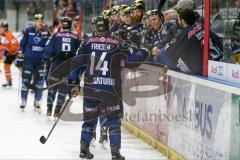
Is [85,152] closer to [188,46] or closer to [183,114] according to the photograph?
[183,114]

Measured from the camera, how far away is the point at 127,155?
790cm

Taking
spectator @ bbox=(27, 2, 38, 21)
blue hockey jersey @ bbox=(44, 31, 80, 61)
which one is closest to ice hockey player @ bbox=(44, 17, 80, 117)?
blue hockey jersey @ bbox=(44, 31, 80, 61)

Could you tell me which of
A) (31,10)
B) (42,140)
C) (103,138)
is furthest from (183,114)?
(31,10)

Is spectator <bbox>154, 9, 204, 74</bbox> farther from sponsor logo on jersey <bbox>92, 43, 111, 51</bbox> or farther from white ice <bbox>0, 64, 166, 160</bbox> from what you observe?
white ice <bbox>0, 64, 166, 160</bbox>

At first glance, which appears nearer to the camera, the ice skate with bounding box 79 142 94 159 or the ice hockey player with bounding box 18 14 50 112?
the ice skate with bounding box 79 142 94 159

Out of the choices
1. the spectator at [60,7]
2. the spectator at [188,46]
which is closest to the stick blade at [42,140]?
the spectator at [188,46]

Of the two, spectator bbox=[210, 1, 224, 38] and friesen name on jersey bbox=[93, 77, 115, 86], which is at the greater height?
spectator bbox=[210, 1, 224, 38]

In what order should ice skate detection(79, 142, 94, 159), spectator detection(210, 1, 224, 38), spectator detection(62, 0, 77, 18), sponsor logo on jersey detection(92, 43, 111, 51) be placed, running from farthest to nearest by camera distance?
spectator detection(62, 0, 77, 18) → ice skate detection(79, 142, 94, 159) → sponsor logo on jersey detection(92, 43, 111, 51) → spectator detection(210, 1, 224, 38)

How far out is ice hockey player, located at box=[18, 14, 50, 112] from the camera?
37.9 feet

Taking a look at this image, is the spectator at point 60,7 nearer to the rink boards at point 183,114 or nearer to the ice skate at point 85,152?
the rink boards at point 183,114

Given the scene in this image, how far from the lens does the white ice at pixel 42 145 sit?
780cm

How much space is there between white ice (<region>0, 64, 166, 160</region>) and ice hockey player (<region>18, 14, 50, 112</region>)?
1.77ft

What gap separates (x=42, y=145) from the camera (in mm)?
8438

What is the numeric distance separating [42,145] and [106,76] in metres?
1.75
